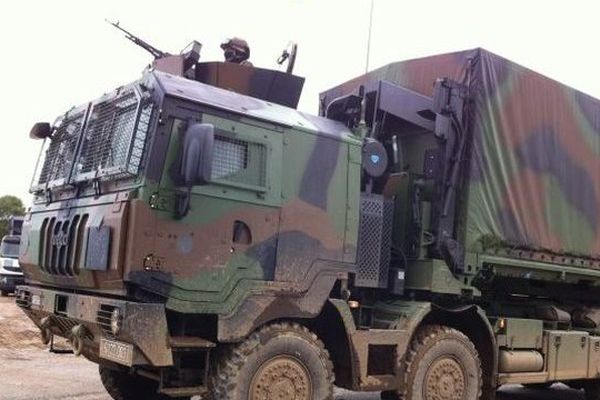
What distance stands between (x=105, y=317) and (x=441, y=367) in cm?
324

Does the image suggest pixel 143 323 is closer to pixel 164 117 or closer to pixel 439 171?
pixel 164 117

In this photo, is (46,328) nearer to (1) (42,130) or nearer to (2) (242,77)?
(1) (42,130)

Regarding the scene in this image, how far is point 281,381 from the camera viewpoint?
5582mm

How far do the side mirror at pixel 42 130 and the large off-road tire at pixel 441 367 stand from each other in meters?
4.06

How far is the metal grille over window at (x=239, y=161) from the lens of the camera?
18.1ft

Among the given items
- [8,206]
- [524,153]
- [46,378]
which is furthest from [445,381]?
[8,206]

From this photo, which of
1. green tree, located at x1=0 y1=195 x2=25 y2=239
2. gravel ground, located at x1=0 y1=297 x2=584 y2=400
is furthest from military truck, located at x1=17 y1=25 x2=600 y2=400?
green tree, located at x1=0 y1=195 x2=25 y2=239

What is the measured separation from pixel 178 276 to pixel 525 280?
449 centimetres

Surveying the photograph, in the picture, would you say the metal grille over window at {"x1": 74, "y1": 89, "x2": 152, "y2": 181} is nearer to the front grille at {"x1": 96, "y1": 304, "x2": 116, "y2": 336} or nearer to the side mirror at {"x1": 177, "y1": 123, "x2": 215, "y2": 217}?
the side mirror at {"x1": 177, "y1": 123, "x2": 215, "y2": 217}

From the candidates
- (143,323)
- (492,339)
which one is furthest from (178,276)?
(492,339)

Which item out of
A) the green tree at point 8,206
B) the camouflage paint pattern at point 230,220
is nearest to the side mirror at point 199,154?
the camouflage paint pattern at point 230,220

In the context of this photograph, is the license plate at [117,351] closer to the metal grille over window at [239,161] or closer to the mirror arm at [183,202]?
the mirror arm at [183,202]

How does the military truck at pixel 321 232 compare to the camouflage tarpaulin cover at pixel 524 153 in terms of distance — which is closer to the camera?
the military truck at pixel 321 232

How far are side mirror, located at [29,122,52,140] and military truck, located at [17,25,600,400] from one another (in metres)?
0.02
